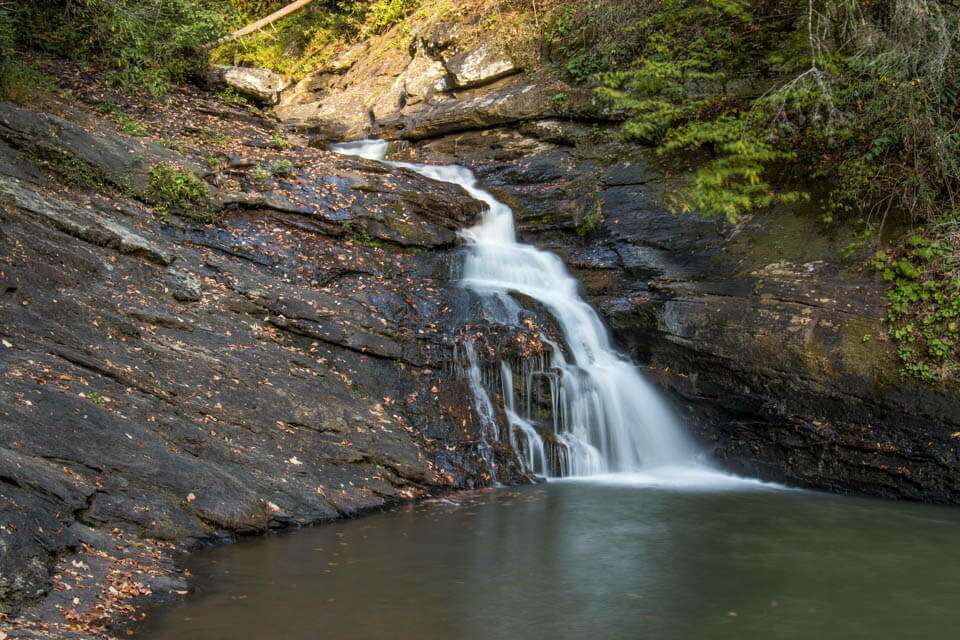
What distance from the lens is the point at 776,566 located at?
6234mm

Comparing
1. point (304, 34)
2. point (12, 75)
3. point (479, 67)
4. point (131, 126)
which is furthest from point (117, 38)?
point (304, 34)

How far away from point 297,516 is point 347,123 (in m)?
12.5

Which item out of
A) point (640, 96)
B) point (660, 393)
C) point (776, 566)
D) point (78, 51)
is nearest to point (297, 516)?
point (776, 566)

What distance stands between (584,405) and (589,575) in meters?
3.93

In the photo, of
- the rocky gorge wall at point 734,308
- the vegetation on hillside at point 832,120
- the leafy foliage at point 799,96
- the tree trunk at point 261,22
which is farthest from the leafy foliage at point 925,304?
the tree trunk at point 261,22

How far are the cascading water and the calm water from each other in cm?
126

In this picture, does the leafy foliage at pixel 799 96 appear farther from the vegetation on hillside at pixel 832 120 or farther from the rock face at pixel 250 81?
the rock face at pixel 250 81

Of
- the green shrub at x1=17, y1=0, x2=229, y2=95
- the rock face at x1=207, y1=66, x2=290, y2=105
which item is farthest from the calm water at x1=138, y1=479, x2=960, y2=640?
the rock face at x1=207, y1=66, x2=290, y2=105

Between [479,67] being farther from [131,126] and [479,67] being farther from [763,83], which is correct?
[131,126]

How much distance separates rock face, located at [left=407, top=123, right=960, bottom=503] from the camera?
8555mm

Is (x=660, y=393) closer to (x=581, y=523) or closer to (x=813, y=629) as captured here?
(x=581, y=523)

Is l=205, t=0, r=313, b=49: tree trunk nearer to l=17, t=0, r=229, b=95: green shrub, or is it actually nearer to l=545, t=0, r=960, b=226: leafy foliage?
l=17, t=0, r=229, b=95: green shrub

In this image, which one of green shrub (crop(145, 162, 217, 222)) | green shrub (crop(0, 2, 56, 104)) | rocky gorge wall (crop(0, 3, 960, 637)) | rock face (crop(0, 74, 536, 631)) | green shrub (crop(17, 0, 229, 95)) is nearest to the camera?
rock face (crop(0, 74, 536, 631))

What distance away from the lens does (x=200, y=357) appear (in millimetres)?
7867
